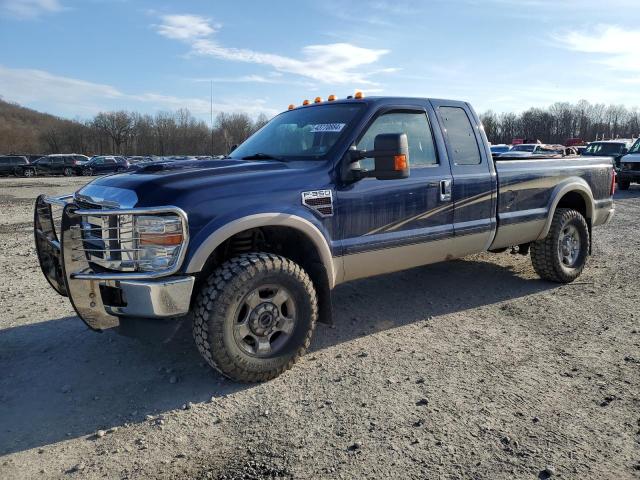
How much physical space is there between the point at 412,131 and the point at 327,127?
2.58 ft

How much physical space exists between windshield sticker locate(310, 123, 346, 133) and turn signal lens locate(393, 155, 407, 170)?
2.26 feet

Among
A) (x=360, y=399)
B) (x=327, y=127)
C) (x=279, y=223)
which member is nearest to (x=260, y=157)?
(x=327, y=127)

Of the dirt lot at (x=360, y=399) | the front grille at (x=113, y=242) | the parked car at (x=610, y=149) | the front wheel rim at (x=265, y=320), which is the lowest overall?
the dirt lot at (x=360, y=399)

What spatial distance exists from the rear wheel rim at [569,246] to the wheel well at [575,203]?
12.8 inches

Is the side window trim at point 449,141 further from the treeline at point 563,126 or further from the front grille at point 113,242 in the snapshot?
the treeline at point 563,126

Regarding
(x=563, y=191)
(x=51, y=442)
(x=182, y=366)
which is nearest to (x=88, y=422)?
(x=51, y=442)

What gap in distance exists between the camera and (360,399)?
3164 millimetres

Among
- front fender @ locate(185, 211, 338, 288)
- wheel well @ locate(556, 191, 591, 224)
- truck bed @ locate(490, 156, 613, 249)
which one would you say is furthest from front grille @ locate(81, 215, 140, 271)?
wheel well @ locate(556, 191, 591, 224)

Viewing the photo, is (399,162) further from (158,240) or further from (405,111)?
(158,240)

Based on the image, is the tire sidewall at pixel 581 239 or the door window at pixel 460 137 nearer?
the door window at pixel 460 137

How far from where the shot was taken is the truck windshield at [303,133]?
3.98 meters

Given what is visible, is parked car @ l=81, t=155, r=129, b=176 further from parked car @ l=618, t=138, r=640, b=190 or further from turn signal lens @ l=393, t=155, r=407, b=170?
turn signal lens @ l=393, t=155, r=407, b=170

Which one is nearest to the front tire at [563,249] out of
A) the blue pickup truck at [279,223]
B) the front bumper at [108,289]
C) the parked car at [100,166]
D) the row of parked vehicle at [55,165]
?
the blue pickup truck at [279,223]

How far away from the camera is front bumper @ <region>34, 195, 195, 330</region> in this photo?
9.80 ft
